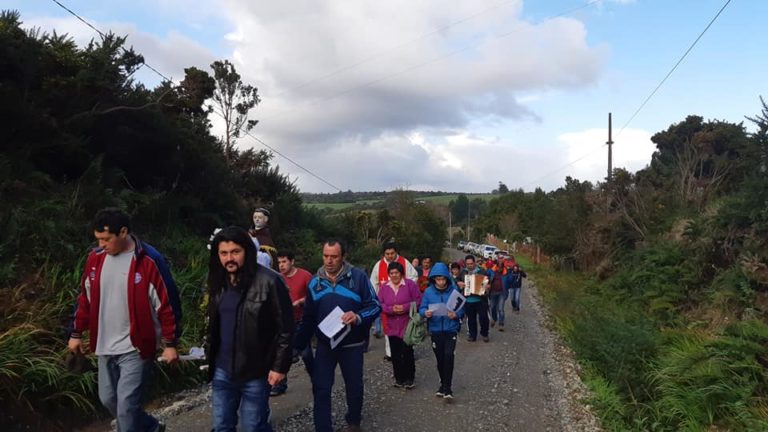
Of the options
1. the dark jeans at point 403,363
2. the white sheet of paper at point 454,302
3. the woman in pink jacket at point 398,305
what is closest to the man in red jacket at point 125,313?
the woman in pink jacket at point 398,305

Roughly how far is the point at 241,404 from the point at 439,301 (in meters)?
3.80

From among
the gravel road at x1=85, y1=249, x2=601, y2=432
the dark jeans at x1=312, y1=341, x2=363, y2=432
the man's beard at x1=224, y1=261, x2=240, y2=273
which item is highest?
the man's beard at x1=224, y1=261, x2=240, y2=273

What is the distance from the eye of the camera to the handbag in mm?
7121

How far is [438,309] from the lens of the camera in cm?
716

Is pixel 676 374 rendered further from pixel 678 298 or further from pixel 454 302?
pixel 678 298

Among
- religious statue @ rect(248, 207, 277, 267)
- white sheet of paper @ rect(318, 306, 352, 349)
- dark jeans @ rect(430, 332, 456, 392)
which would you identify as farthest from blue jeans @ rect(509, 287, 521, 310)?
white sheet of paper @ rect(318, 306, 352, 349)

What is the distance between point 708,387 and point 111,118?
39.0 ft

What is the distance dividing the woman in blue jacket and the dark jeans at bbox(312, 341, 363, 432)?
6.15 feet

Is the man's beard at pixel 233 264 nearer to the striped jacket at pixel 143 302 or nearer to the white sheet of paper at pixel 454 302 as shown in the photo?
the striped jacket at pixel 143 302

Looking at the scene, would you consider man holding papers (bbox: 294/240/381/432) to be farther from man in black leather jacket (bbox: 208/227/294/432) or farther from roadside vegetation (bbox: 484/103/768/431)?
roadside vegetation (bbox: 484/103/768/431)

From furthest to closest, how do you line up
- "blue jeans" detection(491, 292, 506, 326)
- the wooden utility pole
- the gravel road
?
the wooden utility pole → "blue jeans" detection(491, 292, 506, 326) → the gravel road

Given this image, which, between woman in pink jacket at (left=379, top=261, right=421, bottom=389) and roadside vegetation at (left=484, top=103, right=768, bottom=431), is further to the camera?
woman in pink jacket at (left=379, top=261, right=421, bottom=389)

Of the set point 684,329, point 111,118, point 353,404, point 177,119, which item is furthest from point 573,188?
point 353,404

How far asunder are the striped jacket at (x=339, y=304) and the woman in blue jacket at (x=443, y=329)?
207cm
